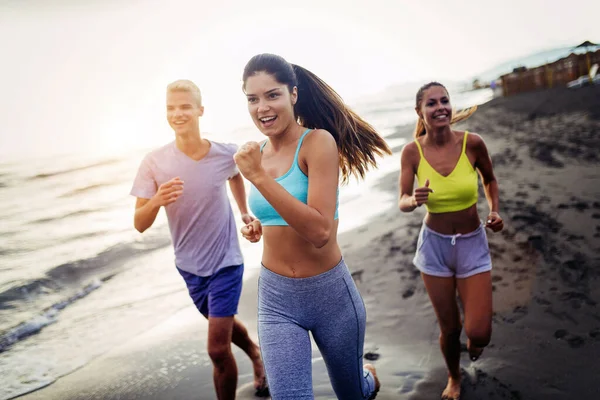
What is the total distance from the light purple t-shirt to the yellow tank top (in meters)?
1.41

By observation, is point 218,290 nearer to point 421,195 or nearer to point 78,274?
point 421,195

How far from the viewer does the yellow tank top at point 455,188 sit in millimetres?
3146

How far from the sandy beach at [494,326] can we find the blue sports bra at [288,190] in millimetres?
1981

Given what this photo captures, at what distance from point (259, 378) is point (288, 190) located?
2287 millimetres

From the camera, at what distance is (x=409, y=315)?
4.63 meters

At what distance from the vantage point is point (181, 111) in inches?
128

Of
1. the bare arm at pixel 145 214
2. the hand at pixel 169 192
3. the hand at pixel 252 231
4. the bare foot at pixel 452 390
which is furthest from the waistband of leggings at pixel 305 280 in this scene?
the bare foot at pixel 452 390

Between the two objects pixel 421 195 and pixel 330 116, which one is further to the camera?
pixel 421 195

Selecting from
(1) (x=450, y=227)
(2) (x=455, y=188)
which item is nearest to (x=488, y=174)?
(2) (x=455, y=188)

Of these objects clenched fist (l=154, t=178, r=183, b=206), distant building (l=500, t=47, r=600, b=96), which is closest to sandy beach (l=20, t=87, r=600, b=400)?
clenched fist (l=154, t=178, r=183, b=206)

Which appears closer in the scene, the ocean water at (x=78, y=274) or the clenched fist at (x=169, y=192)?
the clenched fist at (x=169, y=192)

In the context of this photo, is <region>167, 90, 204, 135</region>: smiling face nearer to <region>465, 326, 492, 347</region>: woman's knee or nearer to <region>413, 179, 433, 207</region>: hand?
<region>413, 179, 433, 207</region>: hand

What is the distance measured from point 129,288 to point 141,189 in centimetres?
514

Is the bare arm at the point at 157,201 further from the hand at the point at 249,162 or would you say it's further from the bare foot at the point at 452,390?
the bare foot at the point at 452,390
